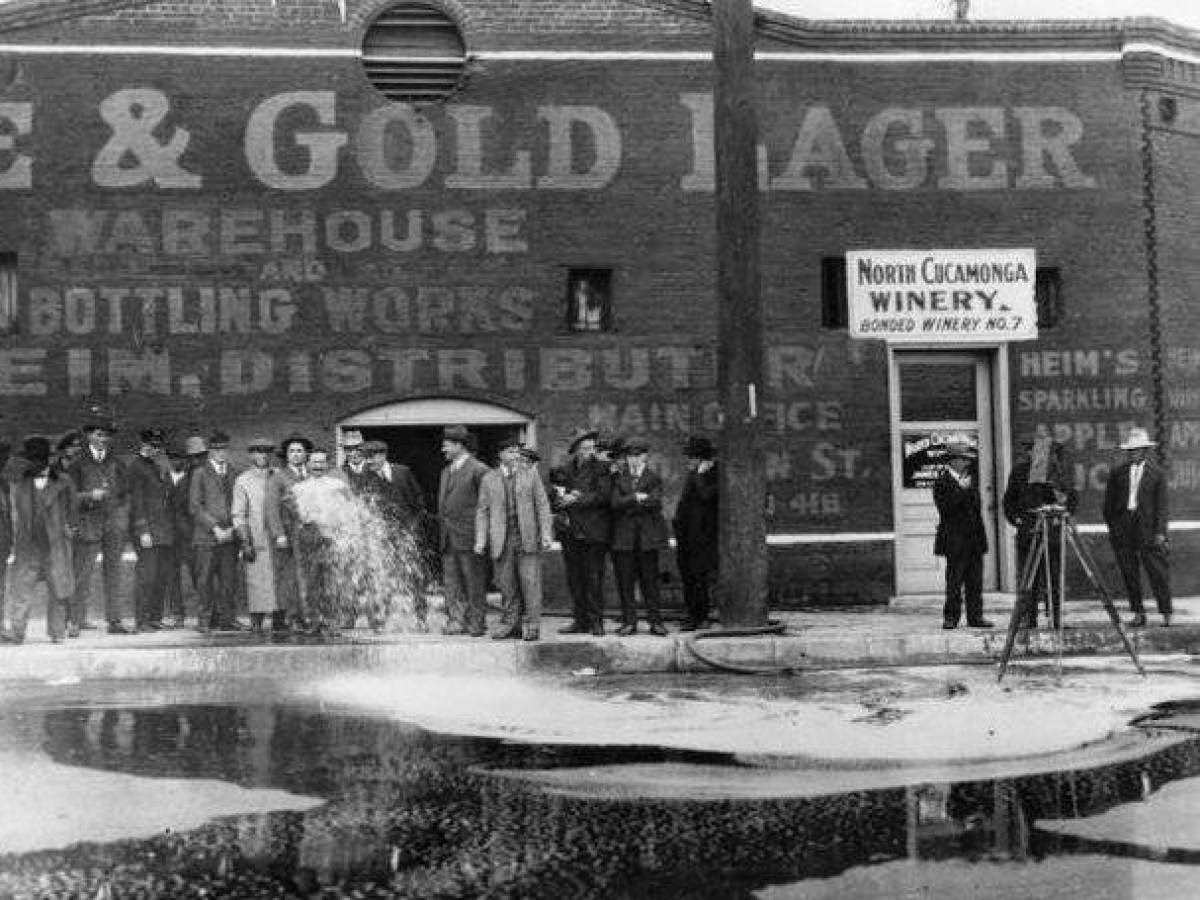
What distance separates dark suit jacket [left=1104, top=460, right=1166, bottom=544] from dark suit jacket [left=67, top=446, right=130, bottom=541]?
921 cm

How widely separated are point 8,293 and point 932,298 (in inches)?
391

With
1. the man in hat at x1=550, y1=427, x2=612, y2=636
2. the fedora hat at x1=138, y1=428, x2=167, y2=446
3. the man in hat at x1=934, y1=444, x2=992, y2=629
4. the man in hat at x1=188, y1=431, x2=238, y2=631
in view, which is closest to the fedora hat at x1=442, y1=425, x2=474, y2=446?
the man in hat at x1=550, y1=427, x2=612, y2=636

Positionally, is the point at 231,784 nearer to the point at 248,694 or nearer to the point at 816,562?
the point at 248,694

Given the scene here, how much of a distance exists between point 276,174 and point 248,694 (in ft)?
23.9

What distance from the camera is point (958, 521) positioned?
13.5 metres

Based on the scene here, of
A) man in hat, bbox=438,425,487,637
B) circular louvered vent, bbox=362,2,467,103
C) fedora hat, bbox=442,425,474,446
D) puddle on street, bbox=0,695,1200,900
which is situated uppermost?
circular louvered vent, bbox=362,2,467,103

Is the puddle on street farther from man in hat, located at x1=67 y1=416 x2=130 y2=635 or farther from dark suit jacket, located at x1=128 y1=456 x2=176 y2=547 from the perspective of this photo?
dark suit jacket, located at x1=128 y1=456 x2=176 y2=547

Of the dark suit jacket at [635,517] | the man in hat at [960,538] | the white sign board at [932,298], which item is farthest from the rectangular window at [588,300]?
the man in hat at [960,538]

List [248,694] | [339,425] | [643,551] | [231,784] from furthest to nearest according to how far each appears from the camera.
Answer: [339,425]
[643,551]
[248,694]
[231,784]

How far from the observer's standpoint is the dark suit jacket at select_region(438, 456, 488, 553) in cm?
1324

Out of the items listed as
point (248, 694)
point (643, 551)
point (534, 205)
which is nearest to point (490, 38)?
point (534, 205)

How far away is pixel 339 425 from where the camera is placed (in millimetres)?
15844

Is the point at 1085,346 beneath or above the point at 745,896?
above

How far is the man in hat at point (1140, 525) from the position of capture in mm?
13586
